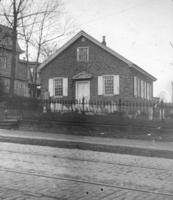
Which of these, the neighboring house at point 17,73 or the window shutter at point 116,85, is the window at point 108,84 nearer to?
the window shutter at point 116,85

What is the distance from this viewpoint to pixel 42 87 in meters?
27.3

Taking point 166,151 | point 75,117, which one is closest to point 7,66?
point 75,117

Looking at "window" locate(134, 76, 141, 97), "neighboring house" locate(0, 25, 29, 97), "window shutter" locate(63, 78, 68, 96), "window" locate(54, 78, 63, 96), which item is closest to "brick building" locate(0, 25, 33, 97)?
"neighboring house" locate(0, 25, 29, 97)

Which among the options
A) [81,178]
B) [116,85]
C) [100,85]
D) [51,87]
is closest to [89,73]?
[100,85]

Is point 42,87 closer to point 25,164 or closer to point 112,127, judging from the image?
point 112,127

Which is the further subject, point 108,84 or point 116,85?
point 108,84

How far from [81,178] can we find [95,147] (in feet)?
16.9

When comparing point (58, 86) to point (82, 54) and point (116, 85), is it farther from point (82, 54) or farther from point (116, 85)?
point (116, 85)

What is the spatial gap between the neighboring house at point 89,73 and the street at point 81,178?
1554 centimetres

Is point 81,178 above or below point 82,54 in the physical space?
below

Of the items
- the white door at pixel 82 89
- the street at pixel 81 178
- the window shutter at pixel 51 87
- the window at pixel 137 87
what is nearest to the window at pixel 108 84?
the white door at pixel 82 89

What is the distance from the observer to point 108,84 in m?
25.0

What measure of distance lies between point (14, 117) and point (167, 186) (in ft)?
42.6

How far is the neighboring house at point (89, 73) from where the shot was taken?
24.5m
